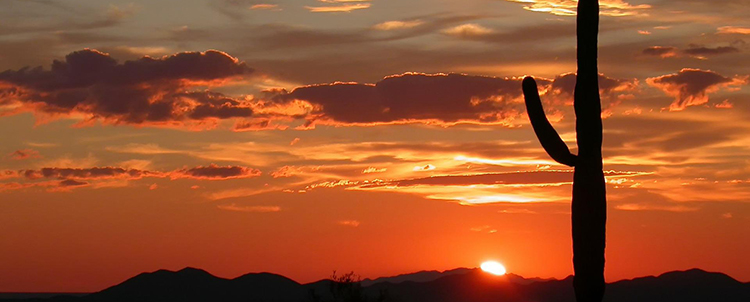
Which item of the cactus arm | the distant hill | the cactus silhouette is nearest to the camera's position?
the cactus silhouette

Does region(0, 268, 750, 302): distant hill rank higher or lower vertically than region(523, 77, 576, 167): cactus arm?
lower

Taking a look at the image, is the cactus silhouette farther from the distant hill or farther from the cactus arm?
the distant hill

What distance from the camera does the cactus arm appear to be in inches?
873

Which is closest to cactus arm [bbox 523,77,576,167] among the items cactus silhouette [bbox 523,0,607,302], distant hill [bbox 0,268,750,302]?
cactus silhouette [bbox 523,0,607,302]

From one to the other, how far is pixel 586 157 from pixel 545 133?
3.40ft

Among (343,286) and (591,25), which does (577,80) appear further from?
(343,286)

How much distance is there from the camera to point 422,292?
599ft

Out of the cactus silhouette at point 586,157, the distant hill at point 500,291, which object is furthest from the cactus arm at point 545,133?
the distant hill at point 500,291

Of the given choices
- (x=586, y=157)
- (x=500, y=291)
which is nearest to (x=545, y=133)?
(x=586, y=157)

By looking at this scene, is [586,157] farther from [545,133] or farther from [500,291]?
[500,291]

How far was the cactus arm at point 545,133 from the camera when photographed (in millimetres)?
22172

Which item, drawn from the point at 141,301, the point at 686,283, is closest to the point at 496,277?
the point at 686,283

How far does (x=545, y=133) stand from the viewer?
22172mm

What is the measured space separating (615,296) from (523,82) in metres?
170
